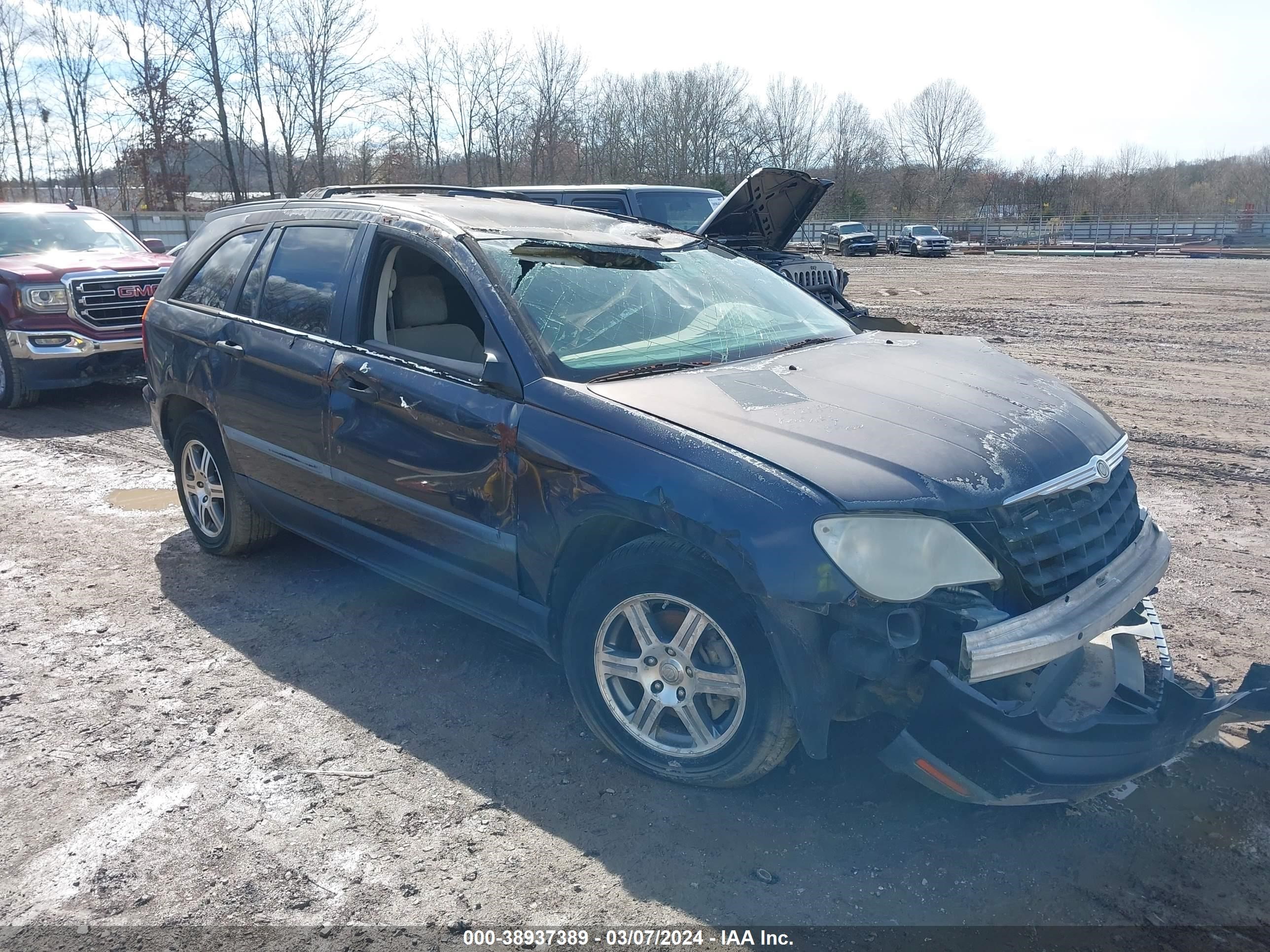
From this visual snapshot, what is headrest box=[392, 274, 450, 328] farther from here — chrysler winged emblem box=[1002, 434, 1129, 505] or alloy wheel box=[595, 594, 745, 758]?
chrysler winged emblem box=[1002, 434, 1129, 505]

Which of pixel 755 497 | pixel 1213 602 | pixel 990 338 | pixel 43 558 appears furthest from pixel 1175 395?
pixel 43 558

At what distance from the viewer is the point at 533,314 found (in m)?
3.57

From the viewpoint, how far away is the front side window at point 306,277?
4.24 m

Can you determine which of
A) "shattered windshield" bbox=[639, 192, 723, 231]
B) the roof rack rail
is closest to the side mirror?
the roof rack rail

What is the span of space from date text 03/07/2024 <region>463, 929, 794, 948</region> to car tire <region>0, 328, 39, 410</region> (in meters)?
9.17

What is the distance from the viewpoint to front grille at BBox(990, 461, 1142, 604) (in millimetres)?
2803

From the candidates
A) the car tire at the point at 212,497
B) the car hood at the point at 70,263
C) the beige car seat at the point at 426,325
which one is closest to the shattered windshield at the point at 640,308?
the beige car seat at the point at 426,325

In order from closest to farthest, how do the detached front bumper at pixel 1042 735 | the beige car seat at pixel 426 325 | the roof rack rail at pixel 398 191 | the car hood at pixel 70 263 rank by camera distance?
the detached front bumper at pixel 1042 735, the beige car seat at pixel 426 325, the roof rack rail at pixel 398 191, the car hood at pixel 70 263

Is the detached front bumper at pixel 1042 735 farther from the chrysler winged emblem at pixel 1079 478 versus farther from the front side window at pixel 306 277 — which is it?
the front side window at pixel 306 277

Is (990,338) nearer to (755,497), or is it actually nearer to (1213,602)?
(1213,602)

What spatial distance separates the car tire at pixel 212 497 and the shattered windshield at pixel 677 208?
7.20m

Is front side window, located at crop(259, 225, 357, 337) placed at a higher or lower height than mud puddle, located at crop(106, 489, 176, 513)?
higher

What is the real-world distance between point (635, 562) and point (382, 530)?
57.1 inches


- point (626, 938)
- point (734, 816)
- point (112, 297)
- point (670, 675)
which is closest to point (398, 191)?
point (670, 675)
